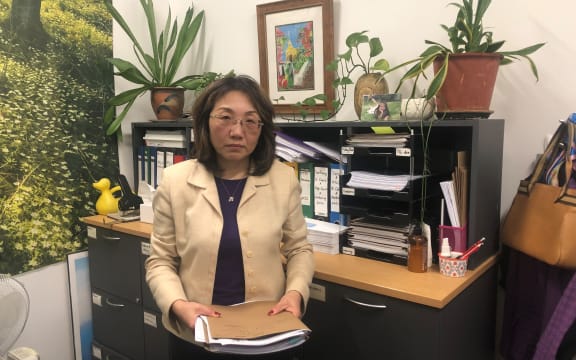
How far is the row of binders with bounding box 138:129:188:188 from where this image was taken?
2391mm

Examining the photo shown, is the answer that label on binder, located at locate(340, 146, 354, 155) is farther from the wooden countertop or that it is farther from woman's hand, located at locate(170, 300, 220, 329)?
woman's hand, located at locate(170, 300, 220, 329)

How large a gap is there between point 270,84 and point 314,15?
0.42 metres

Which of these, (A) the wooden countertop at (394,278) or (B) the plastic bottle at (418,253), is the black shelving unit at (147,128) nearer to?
(A) the wooden countertop at (394,278)

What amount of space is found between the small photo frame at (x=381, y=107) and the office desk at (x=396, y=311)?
530 millimetres

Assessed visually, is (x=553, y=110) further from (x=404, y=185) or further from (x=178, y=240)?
(x=178, y=240)

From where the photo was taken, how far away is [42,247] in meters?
2.27

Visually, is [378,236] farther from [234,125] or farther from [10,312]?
[10,312]

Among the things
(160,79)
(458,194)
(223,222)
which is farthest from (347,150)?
(160,79)

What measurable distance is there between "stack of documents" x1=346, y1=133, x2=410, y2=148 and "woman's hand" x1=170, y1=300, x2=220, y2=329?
0.82 m

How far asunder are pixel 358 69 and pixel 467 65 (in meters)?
0.64

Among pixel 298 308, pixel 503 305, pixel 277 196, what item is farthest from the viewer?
pixel 503 305

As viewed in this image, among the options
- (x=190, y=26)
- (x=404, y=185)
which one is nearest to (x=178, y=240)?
(x=404, y=185)

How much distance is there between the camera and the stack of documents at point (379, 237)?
64.9 inches

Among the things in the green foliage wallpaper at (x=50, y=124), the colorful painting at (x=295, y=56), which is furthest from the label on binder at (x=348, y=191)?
the green foliage wallpaper at (x=50, y=124)
